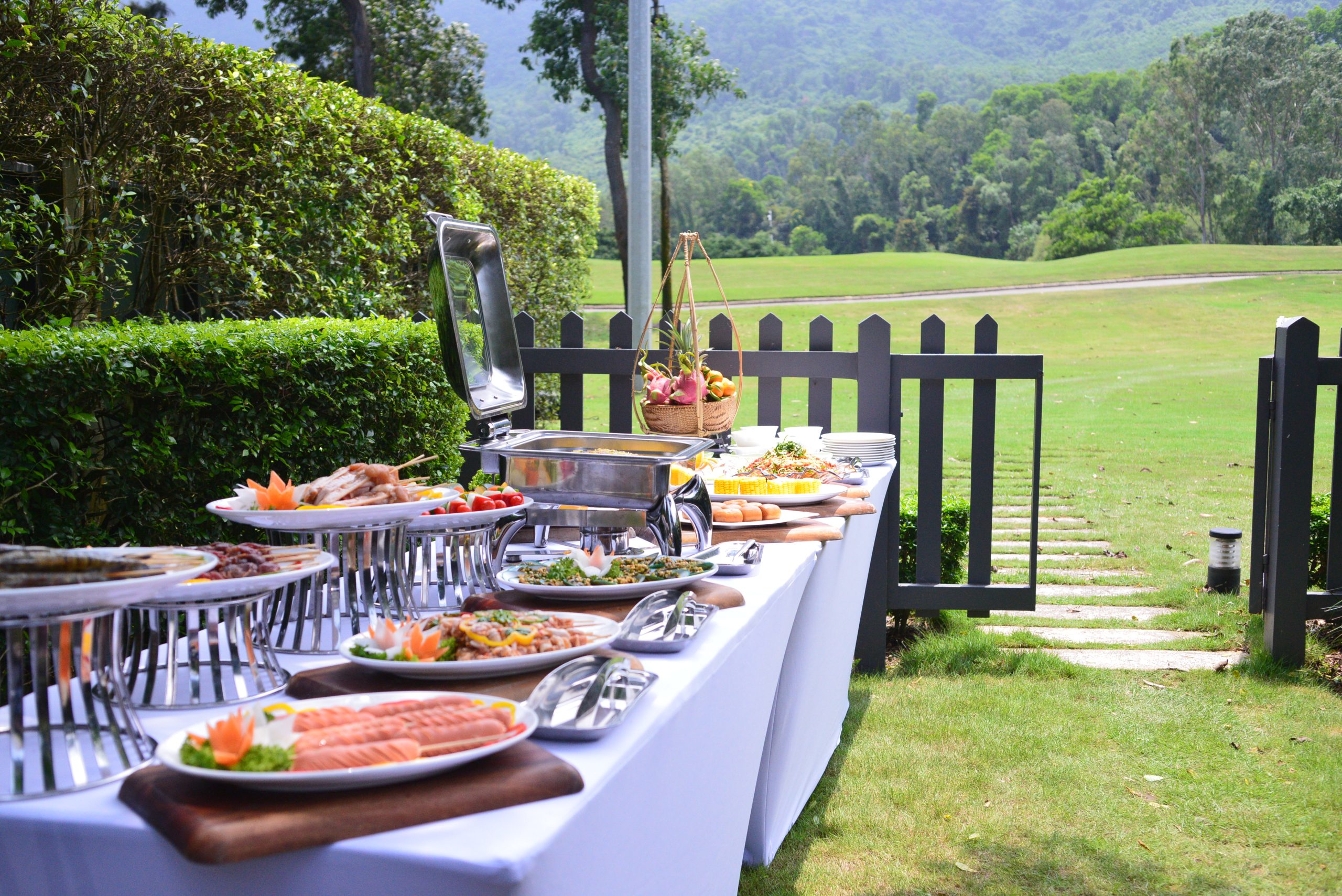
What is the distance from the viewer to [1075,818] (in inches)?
121

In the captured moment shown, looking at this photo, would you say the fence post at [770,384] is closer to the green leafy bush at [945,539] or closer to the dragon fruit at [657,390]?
the green leafy bush at [945,539]

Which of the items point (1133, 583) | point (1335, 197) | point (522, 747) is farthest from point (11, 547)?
point (1335, 197)

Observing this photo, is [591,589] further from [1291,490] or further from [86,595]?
[1291,490]

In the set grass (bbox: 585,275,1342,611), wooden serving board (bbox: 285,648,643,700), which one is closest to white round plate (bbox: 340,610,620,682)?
wooden serving board (bbox: 285,648,643,700)

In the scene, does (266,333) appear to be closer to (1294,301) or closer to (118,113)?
(118,113)

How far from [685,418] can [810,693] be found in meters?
1.05

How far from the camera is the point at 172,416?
3.18 m

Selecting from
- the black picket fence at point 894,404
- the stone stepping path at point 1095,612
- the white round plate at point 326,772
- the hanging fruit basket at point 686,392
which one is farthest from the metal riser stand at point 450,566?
the stone stepping path at point 1095,612

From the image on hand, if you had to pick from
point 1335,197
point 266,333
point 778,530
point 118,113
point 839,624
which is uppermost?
point 1335,197

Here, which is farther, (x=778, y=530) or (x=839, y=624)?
(x=839, y=624)

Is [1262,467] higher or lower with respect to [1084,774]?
higher

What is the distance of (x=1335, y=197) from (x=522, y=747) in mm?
45883

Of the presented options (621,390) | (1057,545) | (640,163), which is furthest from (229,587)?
(1057,545)

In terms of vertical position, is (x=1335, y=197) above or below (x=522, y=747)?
above
